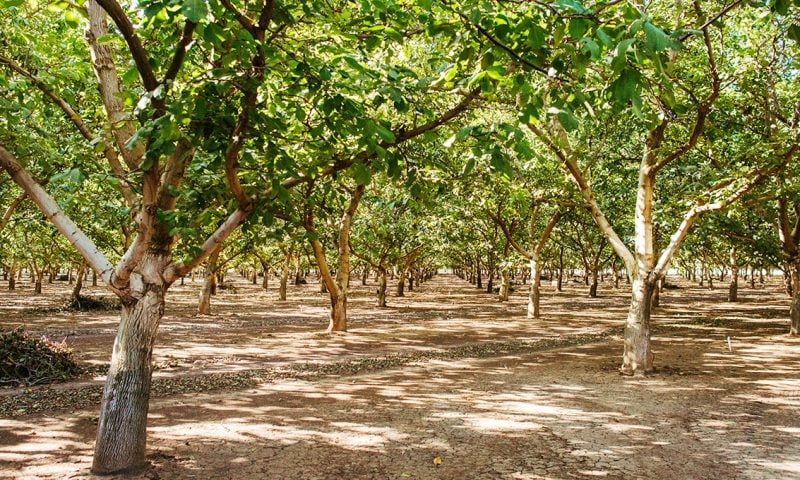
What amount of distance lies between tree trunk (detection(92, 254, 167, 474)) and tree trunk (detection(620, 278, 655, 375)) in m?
9.74

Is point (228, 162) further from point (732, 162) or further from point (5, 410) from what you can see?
point (732, 162)

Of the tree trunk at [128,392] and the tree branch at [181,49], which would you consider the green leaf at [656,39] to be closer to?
the tree branch at [181,49]

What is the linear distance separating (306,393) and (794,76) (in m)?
14.5

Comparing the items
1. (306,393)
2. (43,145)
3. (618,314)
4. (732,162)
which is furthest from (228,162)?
(618,314)

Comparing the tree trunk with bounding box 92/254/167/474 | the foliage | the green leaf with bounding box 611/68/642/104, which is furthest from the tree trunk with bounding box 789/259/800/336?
the foliage

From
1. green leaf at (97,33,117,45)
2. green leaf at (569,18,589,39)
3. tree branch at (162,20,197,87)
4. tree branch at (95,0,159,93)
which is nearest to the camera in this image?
green leaf at (569,18,589,39)

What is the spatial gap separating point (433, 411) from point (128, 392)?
4.64m

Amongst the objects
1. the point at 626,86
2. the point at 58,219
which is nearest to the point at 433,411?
the point at 58,219

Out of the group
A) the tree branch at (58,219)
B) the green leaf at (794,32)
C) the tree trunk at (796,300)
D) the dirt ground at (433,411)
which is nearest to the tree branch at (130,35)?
the tree branch at (58,219)

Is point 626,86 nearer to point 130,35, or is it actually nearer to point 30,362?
point 130,35

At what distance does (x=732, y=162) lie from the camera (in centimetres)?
1229

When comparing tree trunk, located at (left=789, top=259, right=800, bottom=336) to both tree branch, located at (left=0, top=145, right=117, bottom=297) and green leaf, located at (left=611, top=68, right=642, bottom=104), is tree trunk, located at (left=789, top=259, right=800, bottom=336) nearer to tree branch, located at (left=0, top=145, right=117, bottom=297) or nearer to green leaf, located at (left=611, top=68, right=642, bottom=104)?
green leaf, located at (left=611, top=68, right=642, bottom=104)

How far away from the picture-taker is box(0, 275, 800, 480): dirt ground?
6.16m

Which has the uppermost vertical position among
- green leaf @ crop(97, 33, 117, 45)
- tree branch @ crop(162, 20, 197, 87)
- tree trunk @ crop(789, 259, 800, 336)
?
tree branch @ crop(162, 20, 197, 87)
